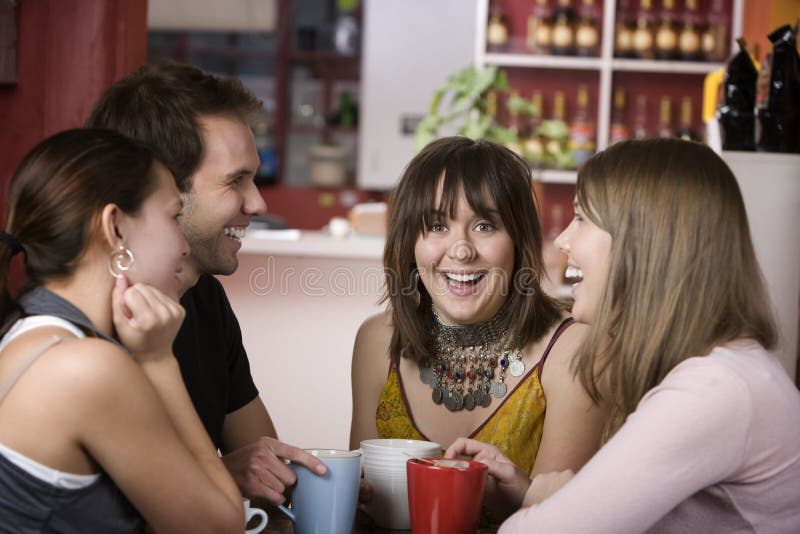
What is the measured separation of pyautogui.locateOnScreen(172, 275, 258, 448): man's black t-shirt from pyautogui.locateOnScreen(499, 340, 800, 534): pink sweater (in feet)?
2.28

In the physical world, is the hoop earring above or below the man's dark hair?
below

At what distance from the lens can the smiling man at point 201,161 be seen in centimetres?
149

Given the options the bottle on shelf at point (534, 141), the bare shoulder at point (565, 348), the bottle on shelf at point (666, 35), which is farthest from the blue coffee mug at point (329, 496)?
the bottle on shelf at point (666, 35)

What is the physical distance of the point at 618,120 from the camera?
5340 millimetres

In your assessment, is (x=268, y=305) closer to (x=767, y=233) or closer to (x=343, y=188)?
(x=767, y=233)

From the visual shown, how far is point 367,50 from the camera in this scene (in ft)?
20.6

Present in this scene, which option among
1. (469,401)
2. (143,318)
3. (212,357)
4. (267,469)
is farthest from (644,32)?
(143,318)

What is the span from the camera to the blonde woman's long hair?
Result: 108 cm

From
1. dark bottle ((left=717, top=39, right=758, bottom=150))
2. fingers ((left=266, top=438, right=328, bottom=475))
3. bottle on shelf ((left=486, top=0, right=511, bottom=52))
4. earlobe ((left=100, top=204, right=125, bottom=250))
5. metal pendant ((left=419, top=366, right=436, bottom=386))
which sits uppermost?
bottle on shelf ((left=486, top=0, right=511, bottom=52))

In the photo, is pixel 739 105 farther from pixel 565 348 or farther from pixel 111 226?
pixel 111 226

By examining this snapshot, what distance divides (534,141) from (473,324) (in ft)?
11.1

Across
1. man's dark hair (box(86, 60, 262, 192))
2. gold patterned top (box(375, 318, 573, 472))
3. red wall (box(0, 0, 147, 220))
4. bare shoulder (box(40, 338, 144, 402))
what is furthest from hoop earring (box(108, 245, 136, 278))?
red wall (box(0, 0, 147, 220))

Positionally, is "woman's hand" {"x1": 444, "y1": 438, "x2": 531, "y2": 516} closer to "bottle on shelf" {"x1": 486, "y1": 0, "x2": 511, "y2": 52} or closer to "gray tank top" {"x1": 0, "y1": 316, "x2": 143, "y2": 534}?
"gray tank top" {"x1": 0, "y1": 316, "x2": 143, "y2": 534}

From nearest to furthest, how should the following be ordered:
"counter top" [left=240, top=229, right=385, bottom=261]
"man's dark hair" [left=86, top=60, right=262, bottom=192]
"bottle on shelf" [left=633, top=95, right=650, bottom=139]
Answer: "man's dark hair" [left=86, top=60, right=262, bottom=192]
"counter top" [left=240, top=229, right=385, bottom=261]
"bottle on shelf" [left=633, top=95, right=650, bottom=139]
